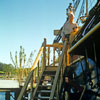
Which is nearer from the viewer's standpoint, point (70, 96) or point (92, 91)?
point (92, 91)

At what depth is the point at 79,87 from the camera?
217 inches

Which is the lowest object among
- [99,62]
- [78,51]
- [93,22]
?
[99,62]

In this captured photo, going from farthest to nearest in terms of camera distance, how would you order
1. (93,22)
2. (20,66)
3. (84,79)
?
(20,66) → (84,79) → (93,22)

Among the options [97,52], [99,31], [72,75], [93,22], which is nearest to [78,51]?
[97,52]

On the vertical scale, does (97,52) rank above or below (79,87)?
above

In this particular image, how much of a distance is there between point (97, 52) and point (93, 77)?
0.76 meters

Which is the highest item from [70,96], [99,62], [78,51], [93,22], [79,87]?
[93,22]

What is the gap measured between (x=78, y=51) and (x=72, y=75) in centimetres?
249

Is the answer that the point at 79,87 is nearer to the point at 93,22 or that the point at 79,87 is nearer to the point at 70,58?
the point at 70,58

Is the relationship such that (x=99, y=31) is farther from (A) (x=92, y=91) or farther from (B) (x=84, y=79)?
(B) (x=84, y=79)

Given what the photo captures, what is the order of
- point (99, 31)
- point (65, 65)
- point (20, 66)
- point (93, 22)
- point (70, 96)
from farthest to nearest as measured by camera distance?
1. point (20, 66)
2. point (65, 65)
3. point (70, 96)
4. point (93, 22)
5. point (99, 31)

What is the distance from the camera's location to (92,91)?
4602 mm

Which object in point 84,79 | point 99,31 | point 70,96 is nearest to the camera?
point 99,31

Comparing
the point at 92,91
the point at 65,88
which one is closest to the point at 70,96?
the point at 65,88
